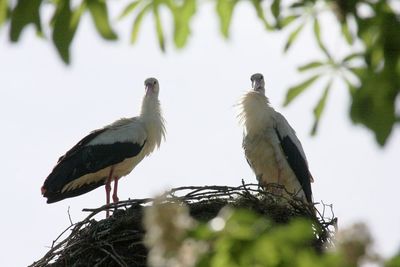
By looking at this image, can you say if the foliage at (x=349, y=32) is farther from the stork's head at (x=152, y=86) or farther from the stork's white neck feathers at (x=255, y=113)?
the stork's head at (x=152, y=86)

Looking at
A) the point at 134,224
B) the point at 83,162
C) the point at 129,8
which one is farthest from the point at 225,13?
the point at 83,162

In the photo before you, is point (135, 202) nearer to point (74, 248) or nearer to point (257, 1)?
point (74, 248)

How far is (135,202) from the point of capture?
6598mm

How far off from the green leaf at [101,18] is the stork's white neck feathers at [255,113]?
7.50m

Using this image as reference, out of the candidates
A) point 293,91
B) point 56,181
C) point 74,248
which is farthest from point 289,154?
point 293,91

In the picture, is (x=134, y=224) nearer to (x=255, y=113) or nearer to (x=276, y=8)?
(x=255, y=113)

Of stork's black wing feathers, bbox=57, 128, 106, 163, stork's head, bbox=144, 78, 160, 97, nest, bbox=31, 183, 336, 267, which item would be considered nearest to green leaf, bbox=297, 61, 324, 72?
nest, bbox=31, 183, 336, 267

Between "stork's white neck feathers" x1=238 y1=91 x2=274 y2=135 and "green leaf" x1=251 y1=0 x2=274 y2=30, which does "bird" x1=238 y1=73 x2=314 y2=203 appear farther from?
"green leaf" x1=251 y1=0 x2=274 y2=30

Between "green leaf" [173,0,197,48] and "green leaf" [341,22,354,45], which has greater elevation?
"green leaf" [341,22,354,45]

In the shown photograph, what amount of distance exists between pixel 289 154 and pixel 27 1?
7511 mm

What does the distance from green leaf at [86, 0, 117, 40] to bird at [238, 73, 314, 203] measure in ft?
24.1

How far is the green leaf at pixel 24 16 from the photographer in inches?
63.9

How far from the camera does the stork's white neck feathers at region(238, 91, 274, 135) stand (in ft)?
30.1

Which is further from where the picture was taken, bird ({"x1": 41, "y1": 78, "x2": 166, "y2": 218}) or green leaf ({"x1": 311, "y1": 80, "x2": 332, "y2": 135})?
bird ({"x1": 41, "y1": 78, "x2": 166, "y2": 218})
